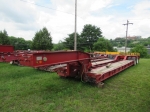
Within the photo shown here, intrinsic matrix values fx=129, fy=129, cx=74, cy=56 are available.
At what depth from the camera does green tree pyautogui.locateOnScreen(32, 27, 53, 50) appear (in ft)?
83.8

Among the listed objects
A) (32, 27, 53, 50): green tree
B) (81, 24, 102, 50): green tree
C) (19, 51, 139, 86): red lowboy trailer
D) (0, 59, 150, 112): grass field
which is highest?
(81, 24, 102, 50): green tree

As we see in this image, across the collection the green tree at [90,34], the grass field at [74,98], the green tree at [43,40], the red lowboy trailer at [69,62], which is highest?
the green tree at [90,34]

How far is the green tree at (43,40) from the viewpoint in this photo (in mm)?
25547

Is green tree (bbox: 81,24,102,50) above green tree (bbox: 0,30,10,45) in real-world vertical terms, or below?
above

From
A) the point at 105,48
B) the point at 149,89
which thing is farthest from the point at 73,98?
the point at 105,48

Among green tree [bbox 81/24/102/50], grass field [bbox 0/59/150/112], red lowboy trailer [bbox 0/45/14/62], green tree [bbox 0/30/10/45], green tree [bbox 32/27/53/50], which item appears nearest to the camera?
grass field [bbox 0/59/150/112]

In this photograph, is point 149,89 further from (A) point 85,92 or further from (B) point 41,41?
(B) point 41,41

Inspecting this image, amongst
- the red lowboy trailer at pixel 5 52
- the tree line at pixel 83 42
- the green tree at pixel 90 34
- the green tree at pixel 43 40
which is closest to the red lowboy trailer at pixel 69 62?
the red lowboy trailer at pixel 5 52

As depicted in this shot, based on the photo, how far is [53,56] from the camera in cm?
389

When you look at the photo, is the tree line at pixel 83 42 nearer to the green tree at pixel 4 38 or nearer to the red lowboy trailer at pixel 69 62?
the green tree at pixel 4 38

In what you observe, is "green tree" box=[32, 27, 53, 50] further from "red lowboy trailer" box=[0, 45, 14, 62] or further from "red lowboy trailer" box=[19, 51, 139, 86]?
"red lowboy trailer" box=[19, 51, 139, 86]

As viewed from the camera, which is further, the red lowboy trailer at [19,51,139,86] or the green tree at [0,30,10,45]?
the green tree at [0,30,10,45]

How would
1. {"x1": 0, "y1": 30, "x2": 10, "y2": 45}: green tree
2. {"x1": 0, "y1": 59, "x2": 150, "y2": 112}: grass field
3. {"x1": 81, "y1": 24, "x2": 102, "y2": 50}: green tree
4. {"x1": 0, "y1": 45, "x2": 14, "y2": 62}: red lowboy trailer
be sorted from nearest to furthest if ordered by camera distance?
{"x1": 0, "y1": 59, "x2": 150, "y2": 112}: grass field < {"x1": 0, "y1": 45, "x2": 14, "y2": 62}: red lowboy trailer < {"x1": 0, "y1": 30, "x2": 10, "y2": 45}: green tree < {"x1": 81, "y1": 24, "x2": 102, "y2": 50}: green tree

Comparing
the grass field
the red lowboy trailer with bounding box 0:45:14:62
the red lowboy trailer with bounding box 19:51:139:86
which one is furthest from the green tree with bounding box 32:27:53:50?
the grass field
